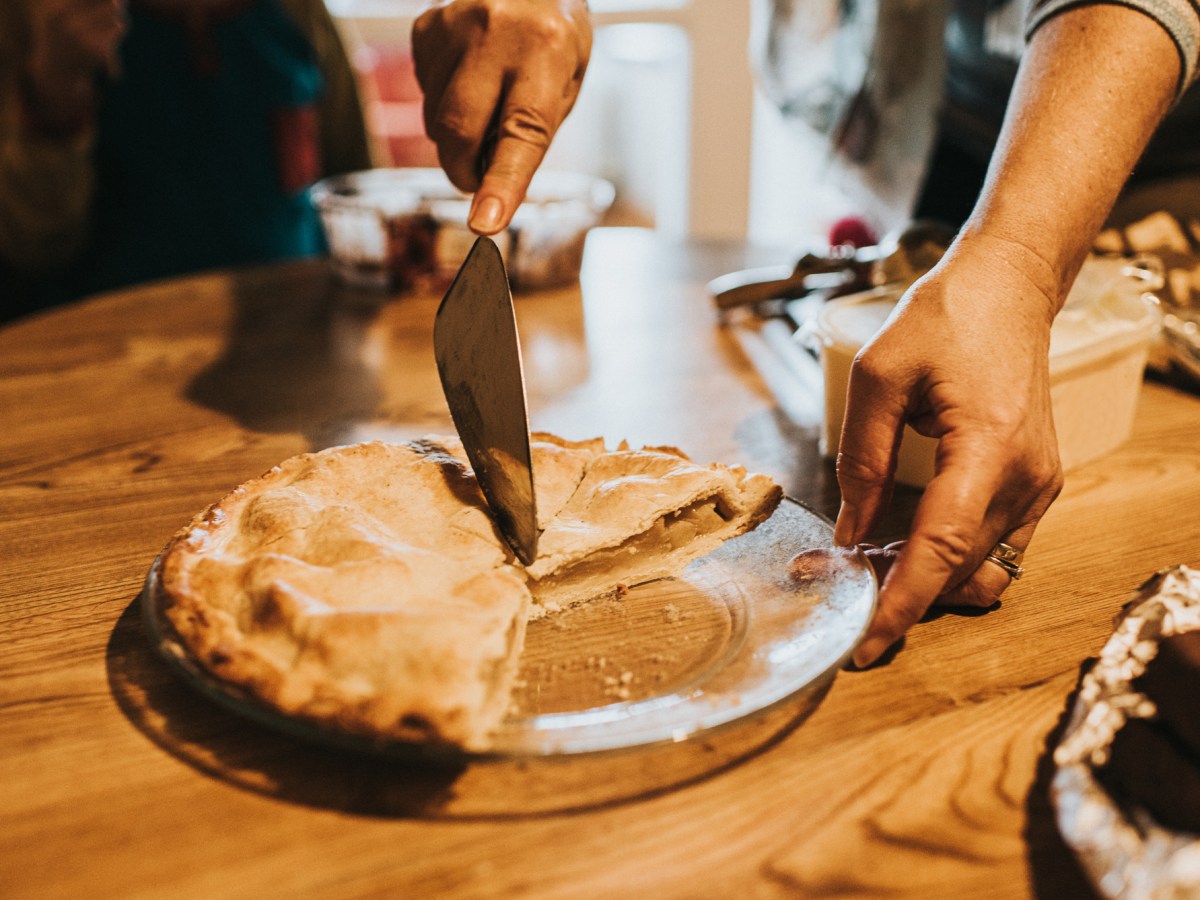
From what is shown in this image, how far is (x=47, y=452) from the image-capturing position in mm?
1454

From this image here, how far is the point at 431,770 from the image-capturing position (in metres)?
0.77

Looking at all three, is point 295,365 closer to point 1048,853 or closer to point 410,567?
point 410,567

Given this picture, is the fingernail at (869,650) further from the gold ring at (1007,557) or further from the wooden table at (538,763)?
the gold ring at (1007,557)

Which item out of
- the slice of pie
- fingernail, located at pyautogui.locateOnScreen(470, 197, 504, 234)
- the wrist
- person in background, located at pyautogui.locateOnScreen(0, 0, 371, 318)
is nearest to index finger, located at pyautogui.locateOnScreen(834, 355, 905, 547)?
the slice of pie

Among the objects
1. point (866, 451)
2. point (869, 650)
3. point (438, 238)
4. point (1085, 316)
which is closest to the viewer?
point (869, 650)

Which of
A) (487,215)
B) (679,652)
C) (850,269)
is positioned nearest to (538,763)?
(679,652)

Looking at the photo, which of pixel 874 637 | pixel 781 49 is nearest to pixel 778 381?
pixel 874 637

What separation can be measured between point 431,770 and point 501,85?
0.89 metres

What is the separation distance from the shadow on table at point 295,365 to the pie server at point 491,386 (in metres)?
0.43

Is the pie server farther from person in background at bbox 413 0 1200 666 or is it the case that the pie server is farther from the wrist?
the wrist

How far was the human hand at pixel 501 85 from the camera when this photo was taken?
1.22 metres

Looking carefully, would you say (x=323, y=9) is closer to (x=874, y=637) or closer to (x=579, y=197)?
(x=579, y=197)

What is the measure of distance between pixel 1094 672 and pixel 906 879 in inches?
9.7

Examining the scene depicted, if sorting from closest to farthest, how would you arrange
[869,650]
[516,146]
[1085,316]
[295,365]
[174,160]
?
1. [869,650]
2. [516,146]
3. [1085,316]
4. [295,365]
5. [174,160]
